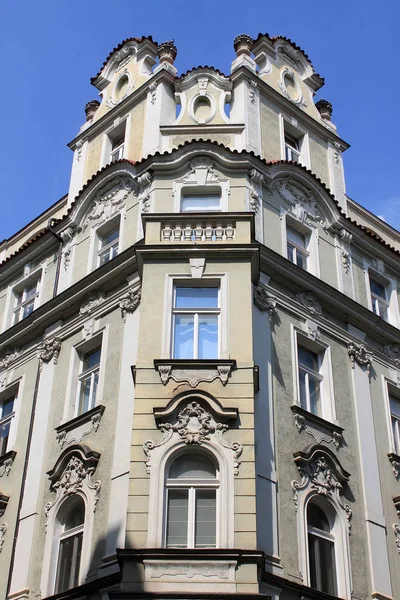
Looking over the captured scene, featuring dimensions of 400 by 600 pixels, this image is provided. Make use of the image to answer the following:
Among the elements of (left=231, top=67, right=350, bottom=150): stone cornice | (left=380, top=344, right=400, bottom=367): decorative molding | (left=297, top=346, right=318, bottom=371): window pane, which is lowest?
(left=297, top=346, right=318, bottom=371): window pane

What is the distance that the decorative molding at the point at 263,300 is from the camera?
831 inches

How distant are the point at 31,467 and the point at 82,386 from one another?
2378 millimetres

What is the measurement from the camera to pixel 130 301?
850 inches

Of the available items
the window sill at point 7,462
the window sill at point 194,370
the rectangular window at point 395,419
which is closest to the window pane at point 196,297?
the window sill at point 194,370

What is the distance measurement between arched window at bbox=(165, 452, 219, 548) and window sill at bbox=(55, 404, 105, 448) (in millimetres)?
3149

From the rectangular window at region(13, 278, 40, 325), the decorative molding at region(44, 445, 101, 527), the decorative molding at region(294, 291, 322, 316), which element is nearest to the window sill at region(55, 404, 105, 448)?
the decorative molding at region(44, 445, 101, 527)

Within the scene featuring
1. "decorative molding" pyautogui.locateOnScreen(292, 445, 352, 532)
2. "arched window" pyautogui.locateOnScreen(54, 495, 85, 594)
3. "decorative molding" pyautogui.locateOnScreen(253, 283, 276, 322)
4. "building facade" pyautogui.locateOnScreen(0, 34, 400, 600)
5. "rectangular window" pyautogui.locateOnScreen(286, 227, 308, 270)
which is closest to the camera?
"building facade" pyautogui.locateOnScreen(0, 34, 400, 600)

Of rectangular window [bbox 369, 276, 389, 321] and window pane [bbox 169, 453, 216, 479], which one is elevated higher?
rectangular window [bbox 369, 276, 389, 321]

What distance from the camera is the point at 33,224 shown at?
29844 millimetres

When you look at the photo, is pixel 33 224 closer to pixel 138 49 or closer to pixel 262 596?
pixel 138 49

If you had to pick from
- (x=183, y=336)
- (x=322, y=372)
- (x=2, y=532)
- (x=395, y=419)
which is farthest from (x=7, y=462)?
(x=395, y=419)

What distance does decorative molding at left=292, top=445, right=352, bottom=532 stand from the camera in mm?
19188

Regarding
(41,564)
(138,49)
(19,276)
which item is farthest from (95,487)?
(138,49)

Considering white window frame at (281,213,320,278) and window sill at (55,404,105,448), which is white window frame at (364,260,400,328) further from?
window sill at (55,404,105,448)
